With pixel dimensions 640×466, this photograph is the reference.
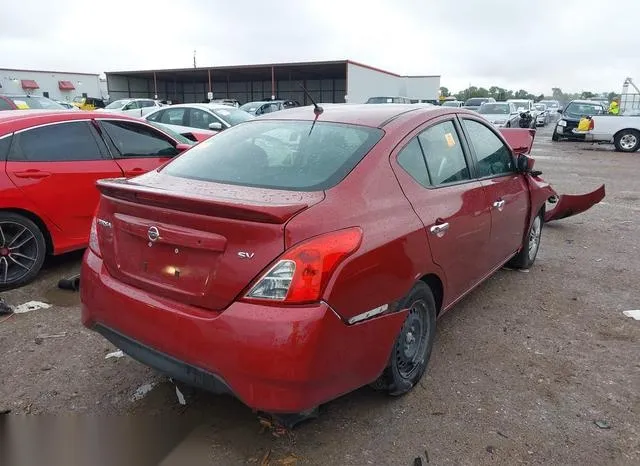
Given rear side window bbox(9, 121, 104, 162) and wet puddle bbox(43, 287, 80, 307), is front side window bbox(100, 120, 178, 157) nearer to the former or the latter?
rear side window bbox(9, 121, 104, 162)

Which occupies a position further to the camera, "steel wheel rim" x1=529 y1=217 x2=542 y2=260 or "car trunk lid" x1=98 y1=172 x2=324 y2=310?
"steel wheel rim" x1=529 y1=217 x2=542 y2=260

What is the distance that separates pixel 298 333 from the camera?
212cm

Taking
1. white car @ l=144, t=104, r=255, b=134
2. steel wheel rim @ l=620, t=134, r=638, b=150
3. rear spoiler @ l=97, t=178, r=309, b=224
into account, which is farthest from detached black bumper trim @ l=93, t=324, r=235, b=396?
steel wheel rim @ l=620, t=134, r=638, b=150

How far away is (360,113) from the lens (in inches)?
129

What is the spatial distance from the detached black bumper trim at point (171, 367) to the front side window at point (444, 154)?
1.70m

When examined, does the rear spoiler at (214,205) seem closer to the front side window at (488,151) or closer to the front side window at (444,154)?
the front side window at (444,154)

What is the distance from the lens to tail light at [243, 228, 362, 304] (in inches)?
84.7

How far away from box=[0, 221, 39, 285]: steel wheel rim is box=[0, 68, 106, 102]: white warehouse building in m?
41.8

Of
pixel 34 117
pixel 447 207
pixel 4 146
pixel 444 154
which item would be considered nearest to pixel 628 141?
pixel 444 154

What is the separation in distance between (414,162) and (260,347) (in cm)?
148

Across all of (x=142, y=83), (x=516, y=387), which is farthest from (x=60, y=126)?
(x=142, y=83)

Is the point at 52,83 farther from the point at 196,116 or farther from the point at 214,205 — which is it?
the point at 214,205

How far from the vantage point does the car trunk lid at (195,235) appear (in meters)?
2.19

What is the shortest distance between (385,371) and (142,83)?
51850 mm
